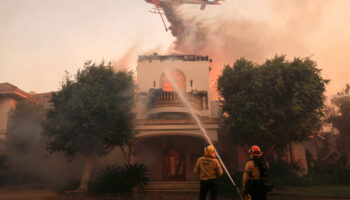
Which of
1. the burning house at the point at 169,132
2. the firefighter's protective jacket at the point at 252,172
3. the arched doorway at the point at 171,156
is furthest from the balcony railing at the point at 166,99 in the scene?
the firefighter's protective jacket at the point at 252,172

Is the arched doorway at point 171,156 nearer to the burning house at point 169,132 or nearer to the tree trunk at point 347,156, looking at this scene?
the burning house at point 169,132

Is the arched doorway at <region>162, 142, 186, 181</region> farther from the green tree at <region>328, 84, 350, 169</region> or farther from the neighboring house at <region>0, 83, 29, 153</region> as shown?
the neighboring house at <region>0, 83, 29, 153</region>

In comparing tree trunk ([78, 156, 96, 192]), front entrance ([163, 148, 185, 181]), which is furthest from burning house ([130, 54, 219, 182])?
tree trunk ([78, 156, 96, 192])

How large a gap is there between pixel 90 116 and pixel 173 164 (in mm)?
9123

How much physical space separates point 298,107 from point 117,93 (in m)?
12.0

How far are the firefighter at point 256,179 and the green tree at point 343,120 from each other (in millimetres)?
20929

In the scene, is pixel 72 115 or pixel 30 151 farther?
pixel 30 151

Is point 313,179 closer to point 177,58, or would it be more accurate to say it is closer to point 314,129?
point 314,129

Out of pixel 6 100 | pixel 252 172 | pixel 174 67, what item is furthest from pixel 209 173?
pixel 6 100

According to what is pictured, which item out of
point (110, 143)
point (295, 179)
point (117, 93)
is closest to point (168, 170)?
point (110, 143)

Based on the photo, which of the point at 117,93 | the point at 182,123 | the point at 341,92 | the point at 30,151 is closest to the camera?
the point at 117,93

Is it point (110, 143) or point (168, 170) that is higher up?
point (110, 143)

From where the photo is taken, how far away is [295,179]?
16.6 metres

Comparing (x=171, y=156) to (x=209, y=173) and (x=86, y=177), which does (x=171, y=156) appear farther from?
(x=209, y=173)
